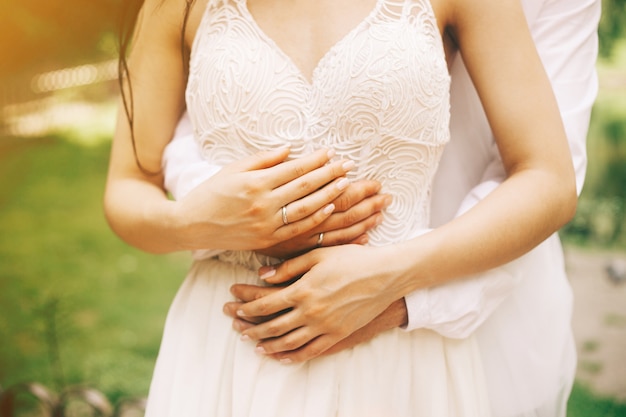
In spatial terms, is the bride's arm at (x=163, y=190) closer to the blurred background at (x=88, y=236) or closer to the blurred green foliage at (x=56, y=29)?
the blurred background at (x=88, y=236)

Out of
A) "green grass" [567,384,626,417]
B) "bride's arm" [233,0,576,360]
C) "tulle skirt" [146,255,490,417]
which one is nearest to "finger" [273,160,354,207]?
"bride's arm" [233,0,576,360]

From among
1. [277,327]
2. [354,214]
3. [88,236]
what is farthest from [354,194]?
[88,236]

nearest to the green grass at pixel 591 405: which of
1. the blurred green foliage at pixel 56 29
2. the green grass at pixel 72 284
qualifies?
the green grass at pixel 72 284

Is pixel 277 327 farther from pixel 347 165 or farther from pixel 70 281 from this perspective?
pixel 70 281

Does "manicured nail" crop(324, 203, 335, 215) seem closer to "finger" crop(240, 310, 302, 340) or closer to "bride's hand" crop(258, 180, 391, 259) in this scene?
"bride's hand" crop(258, 180, 391, 259)

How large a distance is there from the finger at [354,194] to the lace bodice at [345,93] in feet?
0.08

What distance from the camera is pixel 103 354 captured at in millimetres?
3754

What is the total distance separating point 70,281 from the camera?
4.17 meters

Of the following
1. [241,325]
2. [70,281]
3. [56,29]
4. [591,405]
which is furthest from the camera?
[70,281]

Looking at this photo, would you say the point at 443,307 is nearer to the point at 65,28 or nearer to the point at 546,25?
the point at 546,25

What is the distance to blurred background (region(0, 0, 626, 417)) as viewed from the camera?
11.6 ft

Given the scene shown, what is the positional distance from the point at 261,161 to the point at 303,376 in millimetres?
390

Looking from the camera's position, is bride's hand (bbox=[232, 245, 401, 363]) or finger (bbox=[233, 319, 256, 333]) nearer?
bride's hand (bbox=[232, 245, 401, 363])

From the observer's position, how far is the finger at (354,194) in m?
1.15
